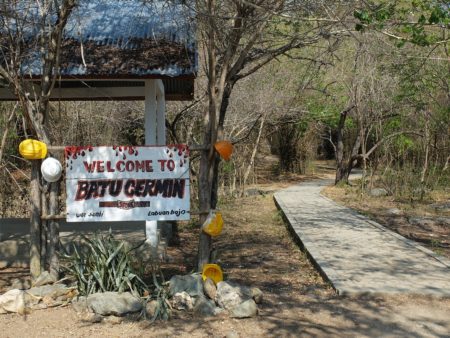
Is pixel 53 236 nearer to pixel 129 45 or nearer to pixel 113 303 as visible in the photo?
pixel 113 303

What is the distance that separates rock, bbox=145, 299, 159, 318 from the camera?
535 centimetres

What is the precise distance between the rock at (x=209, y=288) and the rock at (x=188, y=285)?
0.18ft

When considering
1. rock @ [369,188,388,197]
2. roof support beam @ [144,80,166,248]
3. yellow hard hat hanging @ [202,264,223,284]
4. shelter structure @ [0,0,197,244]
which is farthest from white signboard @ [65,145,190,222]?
rock @ [369,188,388,197]

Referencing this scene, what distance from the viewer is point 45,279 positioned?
605 centimetres

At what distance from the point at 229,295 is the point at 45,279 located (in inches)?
84.0

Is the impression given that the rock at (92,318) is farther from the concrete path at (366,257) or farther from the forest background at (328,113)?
the forest background at (328,113)

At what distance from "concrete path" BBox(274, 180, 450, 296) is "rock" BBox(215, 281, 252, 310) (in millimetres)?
1282

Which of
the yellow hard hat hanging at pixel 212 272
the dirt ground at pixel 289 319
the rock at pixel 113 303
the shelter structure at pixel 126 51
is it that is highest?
the shelter structure at pixel 126 51

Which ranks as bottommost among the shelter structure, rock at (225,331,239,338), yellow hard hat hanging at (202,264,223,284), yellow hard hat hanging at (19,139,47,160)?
rock at (225,331,239,338)

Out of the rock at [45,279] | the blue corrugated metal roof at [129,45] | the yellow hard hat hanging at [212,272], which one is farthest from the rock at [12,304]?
the blue corrugated metal roof at [129,45]

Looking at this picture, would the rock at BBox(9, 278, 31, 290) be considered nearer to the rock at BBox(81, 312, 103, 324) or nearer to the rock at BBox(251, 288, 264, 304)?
the rock at BBox(81, 312, 103, 324)

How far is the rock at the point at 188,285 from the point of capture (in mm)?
5605

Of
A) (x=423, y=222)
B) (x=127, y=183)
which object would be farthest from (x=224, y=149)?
(x=423, y=222)

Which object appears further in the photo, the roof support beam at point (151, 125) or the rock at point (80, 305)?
the roof support beam at point (151, 125)
